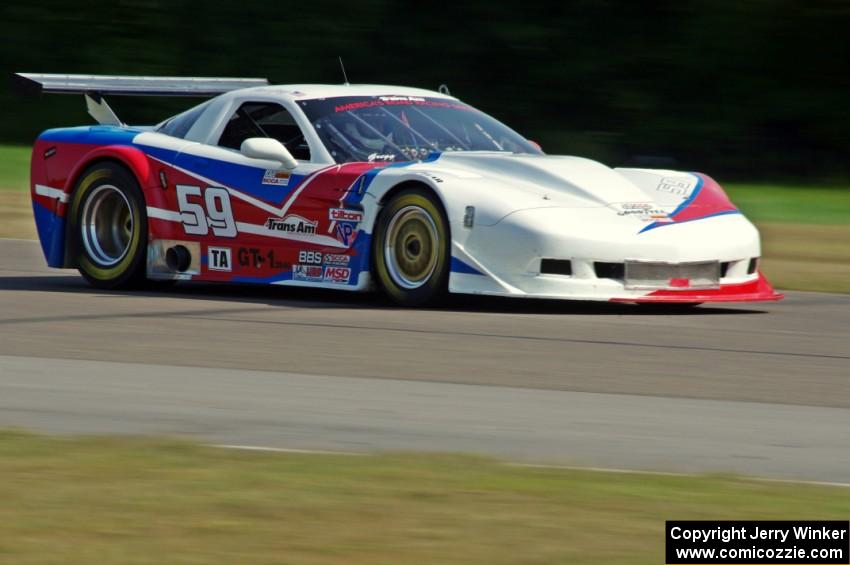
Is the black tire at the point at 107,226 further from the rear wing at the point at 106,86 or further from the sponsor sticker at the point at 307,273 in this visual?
the sponsor sticker at the point at 307,273

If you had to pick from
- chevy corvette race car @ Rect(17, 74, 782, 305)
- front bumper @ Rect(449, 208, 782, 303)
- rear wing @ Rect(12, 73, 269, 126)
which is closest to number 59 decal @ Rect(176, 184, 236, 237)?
chevy corvette race car @ Rect(17, 74, 782, 305)

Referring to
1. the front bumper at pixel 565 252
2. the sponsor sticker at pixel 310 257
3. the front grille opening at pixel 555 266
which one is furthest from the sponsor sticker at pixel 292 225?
the front grille opening at pixel 555 266

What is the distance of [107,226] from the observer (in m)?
10.4

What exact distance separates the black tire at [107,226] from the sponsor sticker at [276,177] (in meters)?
1.01

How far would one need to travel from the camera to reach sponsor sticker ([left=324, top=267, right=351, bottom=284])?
9195 millimetres

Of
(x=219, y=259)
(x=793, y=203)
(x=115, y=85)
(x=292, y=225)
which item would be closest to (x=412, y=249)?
(x=292, y=225)

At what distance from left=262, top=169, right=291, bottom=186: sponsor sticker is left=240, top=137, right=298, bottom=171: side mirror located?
0.27ft

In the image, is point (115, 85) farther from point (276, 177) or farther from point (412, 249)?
point (412, 249)

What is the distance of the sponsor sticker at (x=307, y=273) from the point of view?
933 centimetres

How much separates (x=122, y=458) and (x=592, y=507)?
1.53 metres

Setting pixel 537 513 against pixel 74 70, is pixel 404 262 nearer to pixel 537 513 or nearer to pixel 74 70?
pixel 537 513

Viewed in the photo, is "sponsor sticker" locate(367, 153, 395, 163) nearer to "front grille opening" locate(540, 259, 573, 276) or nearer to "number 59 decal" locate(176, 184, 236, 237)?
"number 59 decal" locate(176, 184, 236, 237)

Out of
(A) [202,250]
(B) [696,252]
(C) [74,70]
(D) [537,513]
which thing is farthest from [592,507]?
(C) [74,70]

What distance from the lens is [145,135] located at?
34.1ft
